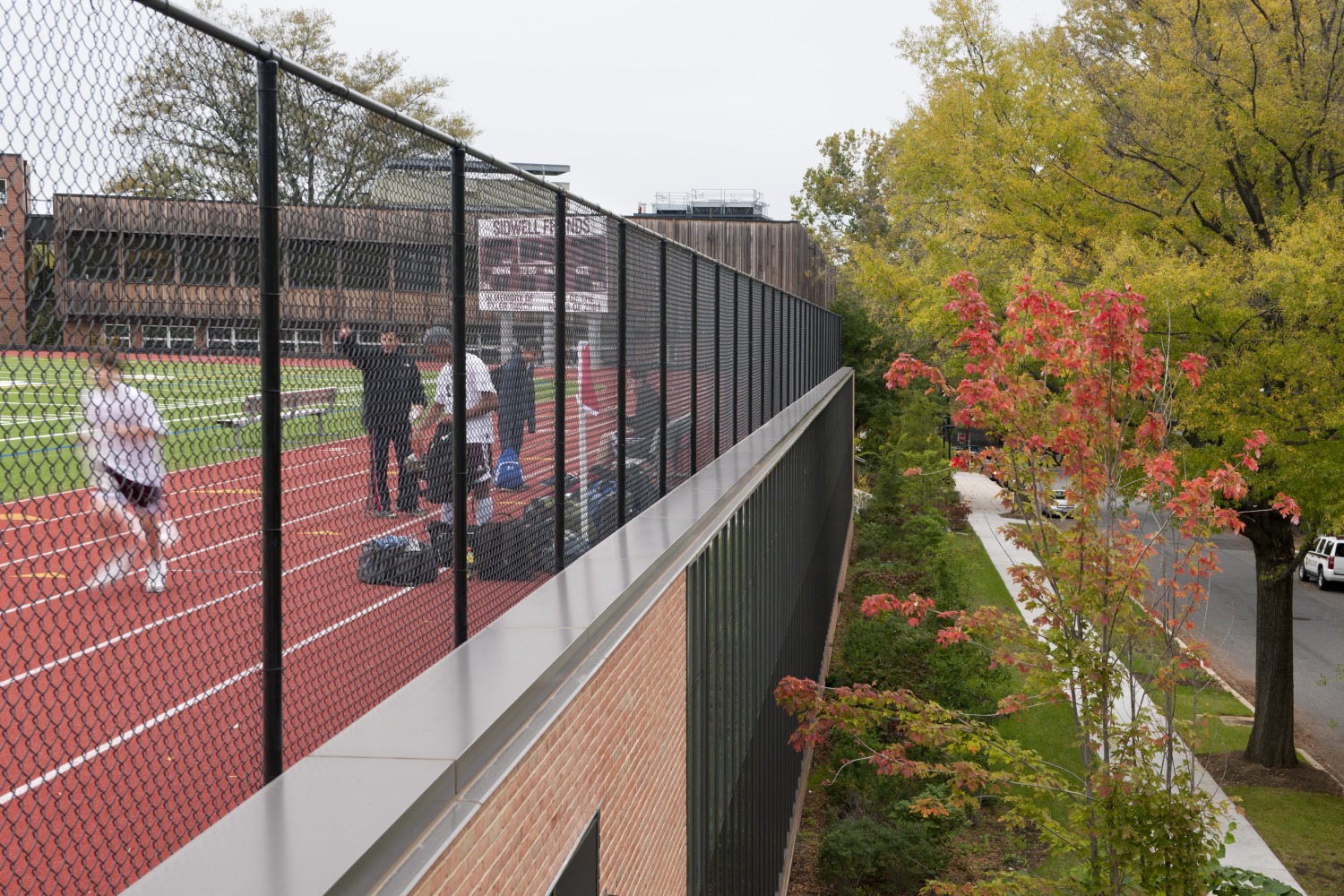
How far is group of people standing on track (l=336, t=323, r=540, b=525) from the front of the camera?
391 cm

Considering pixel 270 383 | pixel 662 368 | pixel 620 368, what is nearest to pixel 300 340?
pixel 270 383

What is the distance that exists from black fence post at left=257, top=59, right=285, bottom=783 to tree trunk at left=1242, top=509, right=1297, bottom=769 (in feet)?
63.3

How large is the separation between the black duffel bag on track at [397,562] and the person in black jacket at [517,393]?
978 mm

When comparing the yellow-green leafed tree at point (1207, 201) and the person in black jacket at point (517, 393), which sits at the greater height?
A: the yellow-green leafed tree at point (1207, 201)

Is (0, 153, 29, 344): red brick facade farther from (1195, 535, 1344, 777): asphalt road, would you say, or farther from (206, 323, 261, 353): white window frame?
(1195, 535, 1344, 777): asphalt road

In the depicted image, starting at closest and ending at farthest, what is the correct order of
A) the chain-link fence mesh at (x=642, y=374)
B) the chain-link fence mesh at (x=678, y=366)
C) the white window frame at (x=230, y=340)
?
the white window frame at (x=230, y=340)
the chain-link fence mesh at (x=642, y=374)
the chain-link fence mesh at (x=678, y=366)

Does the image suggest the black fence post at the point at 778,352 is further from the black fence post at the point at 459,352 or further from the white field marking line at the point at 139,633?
the white field marking line at the point at 139,633

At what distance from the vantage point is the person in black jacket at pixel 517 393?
537 cm

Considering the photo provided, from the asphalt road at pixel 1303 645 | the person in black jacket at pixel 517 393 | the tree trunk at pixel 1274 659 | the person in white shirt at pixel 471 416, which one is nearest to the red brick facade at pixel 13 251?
the person in white shirt at pixel 471 416

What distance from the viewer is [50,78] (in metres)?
2.26

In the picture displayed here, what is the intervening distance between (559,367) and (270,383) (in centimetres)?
301

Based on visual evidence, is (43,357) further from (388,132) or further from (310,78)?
(388,132)

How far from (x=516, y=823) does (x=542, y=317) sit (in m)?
2.69

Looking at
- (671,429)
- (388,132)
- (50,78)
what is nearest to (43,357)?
(50,78)
